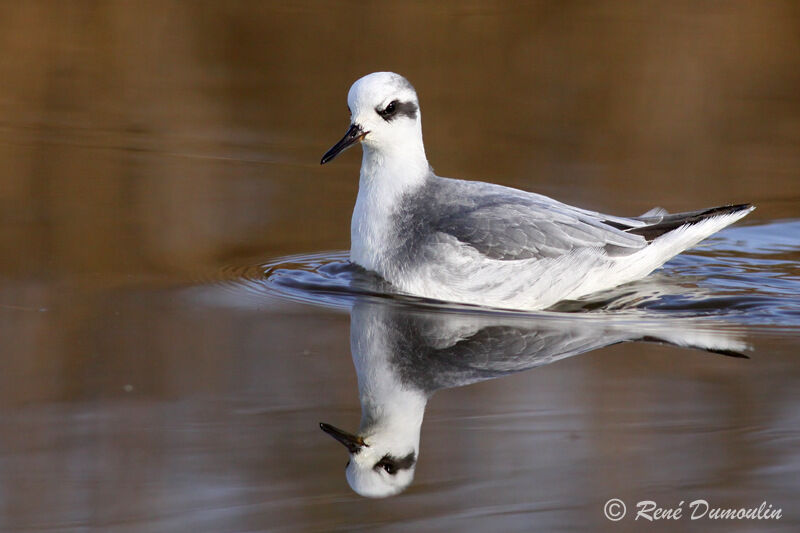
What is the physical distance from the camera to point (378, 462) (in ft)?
17.0

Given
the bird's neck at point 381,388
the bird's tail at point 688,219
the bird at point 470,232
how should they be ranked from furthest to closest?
the bird's tail at point 688,219 < the bird at point 470,232 < the bird's neck at point 381,388

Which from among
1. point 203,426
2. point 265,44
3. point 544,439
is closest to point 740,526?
point 544,439

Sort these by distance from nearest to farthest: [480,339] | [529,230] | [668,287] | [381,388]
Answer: [381,388] → [480,339] → [529,230] → [668,287]

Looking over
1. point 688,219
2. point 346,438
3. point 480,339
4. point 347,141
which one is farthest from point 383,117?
point 346,438

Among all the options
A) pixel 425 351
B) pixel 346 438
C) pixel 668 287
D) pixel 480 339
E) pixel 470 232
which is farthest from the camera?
pixel 668 287

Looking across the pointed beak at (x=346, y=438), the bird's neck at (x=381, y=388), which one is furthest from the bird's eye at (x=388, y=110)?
the pointed beak at (x=346, y=438)

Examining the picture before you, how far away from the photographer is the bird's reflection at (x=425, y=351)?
529 cm

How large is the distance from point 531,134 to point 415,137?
3593 millimetres

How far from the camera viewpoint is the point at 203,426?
5.32 meters

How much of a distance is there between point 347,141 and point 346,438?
2.46m

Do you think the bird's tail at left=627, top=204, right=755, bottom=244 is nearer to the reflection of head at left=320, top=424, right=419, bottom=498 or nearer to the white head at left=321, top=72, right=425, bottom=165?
the white head at left=321, top=72, right=425, bottom=165

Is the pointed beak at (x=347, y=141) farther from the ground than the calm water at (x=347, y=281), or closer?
farther from the ground

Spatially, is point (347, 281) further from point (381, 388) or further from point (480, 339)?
point (381, 388)

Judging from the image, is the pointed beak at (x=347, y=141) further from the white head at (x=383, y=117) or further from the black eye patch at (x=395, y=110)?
the black eye patch at (x=395, y=110)
